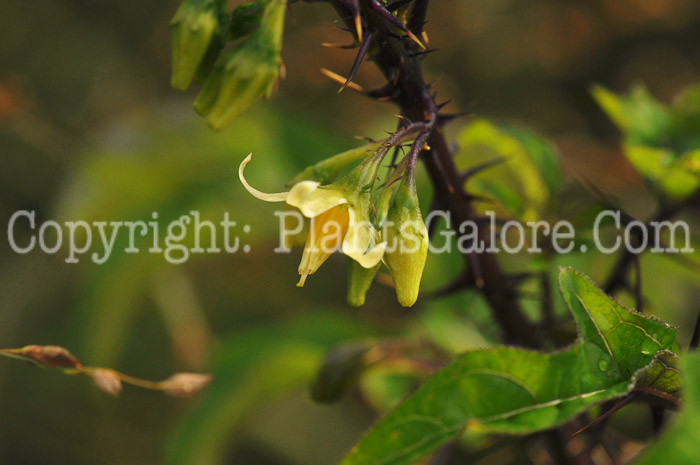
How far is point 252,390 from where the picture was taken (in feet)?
4.63

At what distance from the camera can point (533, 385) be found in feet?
2.26

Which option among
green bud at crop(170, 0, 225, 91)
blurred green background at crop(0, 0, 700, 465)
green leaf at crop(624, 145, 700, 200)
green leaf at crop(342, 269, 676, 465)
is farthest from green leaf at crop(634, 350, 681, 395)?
blurred green background at crop(0, 0, 700, 465)

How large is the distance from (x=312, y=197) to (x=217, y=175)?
1164 mm

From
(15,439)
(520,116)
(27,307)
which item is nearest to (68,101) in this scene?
(27,307)

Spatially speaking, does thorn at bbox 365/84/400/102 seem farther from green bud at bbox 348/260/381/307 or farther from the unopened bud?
the unopened bud

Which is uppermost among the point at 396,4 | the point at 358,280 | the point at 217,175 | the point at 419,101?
the point at 396,4

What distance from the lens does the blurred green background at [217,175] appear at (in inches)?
68.2

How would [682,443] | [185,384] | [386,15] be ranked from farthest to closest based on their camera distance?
[185,384] < [386,15] < [682,443]

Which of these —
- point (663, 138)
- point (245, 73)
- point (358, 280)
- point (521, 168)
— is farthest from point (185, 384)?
point (663, 138)

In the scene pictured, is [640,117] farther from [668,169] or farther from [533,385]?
[533,385]

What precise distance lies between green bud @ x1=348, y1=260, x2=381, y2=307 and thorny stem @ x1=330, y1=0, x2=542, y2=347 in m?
0.16

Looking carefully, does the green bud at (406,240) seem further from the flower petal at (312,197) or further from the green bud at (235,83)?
the green bud at (235,83)

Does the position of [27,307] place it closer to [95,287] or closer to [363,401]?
[95,287]

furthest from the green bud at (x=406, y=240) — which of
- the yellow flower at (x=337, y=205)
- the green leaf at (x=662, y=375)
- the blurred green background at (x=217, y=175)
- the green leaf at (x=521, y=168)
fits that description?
the blurred green background at (x=217, y=175)
